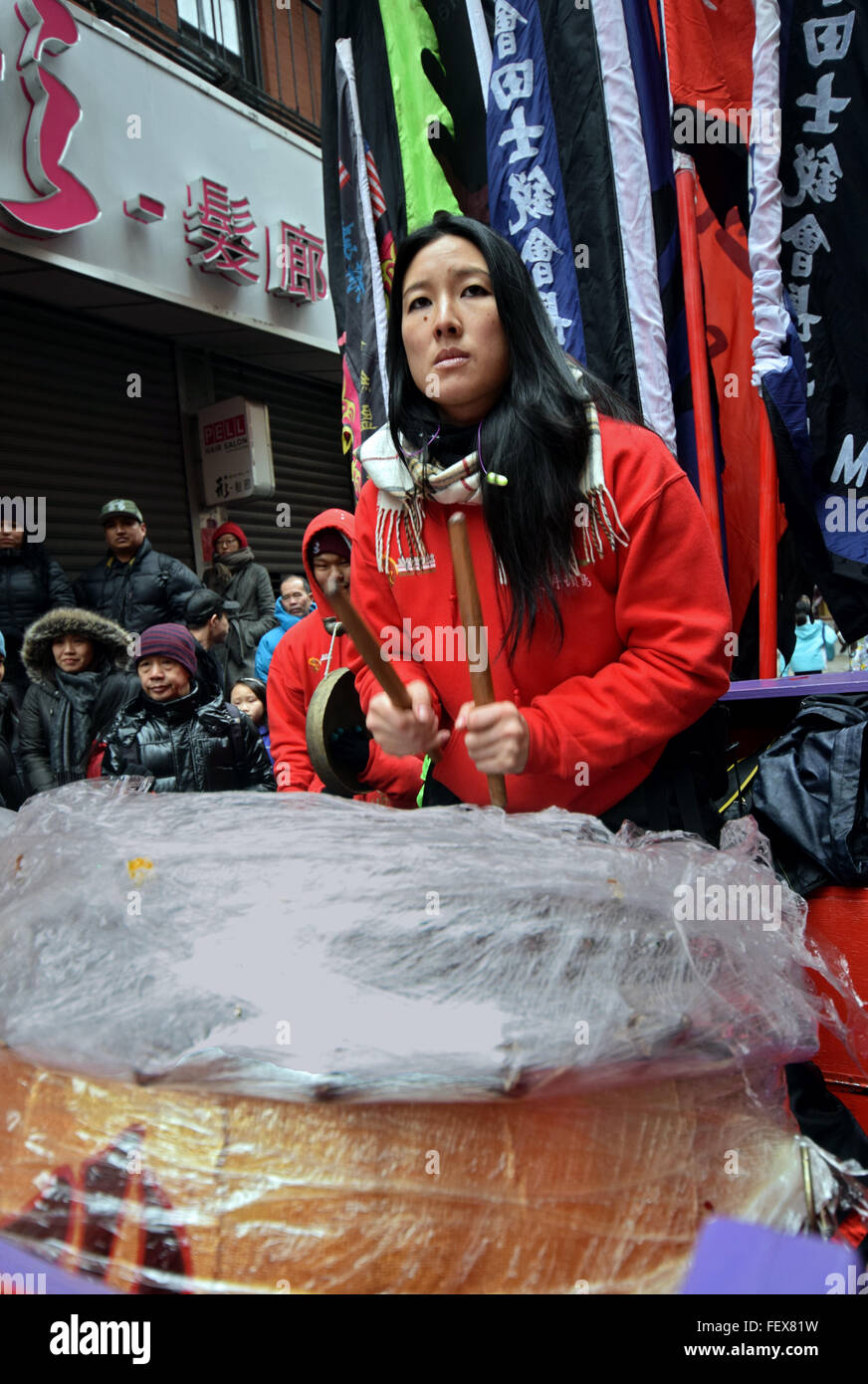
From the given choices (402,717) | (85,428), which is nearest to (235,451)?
(85,428)

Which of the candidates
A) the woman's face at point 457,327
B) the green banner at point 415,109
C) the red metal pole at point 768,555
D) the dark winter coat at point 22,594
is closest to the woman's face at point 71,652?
the dark winter coat at point 22,594

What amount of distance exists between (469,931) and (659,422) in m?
2.02

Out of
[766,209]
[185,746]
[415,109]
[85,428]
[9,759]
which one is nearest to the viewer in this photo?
[766,209]

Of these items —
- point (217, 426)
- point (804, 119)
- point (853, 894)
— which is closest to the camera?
point (853, 894)

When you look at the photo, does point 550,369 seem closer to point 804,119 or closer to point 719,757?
point 719,757

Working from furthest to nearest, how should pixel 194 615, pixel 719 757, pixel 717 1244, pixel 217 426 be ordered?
pixel 217 426
pixel 194 615
pixel 719 757
pixel 717 1244

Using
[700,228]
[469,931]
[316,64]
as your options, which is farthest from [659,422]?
[316,64]

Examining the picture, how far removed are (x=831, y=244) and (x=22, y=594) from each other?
435 cm

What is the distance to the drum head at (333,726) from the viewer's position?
143cm

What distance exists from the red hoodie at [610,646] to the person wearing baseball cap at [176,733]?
2153 mm

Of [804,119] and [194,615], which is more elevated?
[804,119]

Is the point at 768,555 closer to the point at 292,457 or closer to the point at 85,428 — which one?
the point at 85,428

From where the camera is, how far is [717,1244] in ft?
2.98

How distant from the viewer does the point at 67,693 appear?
4.30m
